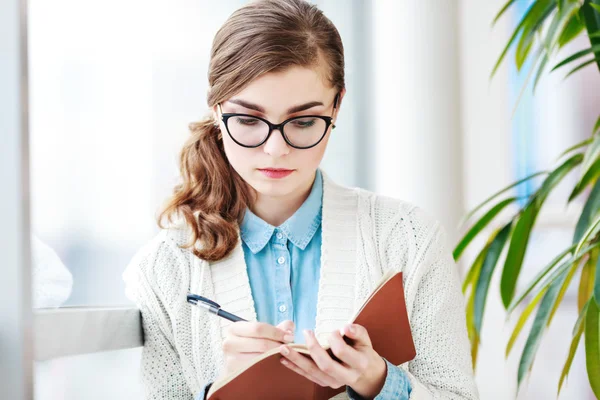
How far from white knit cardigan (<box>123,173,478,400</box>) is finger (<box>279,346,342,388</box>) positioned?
27cm

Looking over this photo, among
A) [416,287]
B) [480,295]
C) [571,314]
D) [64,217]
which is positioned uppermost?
[64,217]

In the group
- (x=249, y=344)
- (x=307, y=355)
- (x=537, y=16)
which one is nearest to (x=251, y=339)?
→ (x=249, y=344)

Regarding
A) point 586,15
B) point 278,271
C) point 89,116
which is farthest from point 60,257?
point 586,15

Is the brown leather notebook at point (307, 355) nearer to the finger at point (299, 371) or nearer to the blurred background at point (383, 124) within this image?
the finger at point (299, 371)

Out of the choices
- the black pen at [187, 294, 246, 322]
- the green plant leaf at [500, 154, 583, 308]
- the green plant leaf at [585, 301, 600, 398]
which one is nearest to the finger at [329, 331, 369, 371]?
the black pen at [187, 294, 246, 322]

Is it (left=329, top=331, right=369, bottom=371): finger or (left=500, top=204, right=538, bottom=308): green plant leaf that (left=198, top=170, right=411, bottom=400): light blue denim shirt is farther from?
(left=500, top=204, right=538, bottom=308): green plant leaf

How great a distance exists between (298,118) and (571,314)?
1653mm

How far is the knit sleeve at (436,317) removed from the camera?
1.31m

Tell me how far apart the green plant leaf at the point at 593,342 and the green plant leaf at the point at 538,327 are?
11cm

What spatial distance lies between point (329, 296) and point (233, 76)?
434mm

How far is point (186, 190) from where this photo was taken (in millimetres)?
1438

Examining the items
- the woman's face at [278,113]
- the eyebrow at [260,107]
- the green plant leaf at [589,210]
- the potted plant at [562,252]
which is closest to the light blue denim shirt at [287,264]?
the woman's face at [278,113]

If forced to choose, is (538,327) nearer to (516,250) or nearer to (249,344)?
(516,250)

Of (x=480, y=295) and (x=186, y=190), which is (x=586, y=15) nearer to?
(x=480, y=295)
